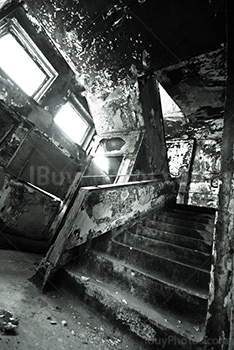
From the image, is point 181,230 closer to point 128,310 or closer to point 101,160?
point 128,310

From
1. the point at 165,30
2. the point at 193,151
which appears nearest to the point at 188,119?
the point at 193,151

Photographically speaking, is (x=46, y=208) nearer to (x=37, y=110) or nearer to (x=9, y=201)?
(x=9, y=201)

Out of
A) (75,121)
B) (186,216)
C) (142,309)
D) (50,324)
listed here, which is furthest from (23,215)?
(75,121)

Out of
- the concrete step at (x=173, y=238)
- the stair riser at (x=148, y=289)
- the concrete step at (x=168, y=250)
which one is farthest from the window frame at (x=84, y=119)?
the stair riser at (x=148, y=289)

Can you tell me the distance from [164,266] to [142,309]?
0.54 meters

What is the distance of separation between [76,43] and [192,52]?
2.11 metres

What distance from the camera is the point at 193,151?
7086 mm

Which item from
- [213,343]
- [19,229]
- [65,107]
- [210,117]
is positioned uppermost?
[210,117]

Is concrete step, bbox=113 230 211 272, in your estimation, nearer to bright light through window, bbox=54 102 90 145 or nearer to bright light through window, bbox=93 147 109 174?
bright light through window, bbox=93 147 109 174

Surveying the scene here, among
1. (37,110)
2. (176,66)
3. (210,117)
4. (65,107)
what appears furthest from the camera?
(210,117)

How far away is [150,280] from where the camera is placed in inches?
75.3

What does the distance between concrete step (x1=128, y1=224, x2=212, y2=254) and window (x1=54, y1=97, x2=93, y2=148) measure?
3.25 metres

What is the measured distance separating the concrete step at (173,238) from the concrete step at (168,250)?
21 cm

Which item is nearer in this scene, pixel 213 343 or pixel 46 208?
pixel 213 343
